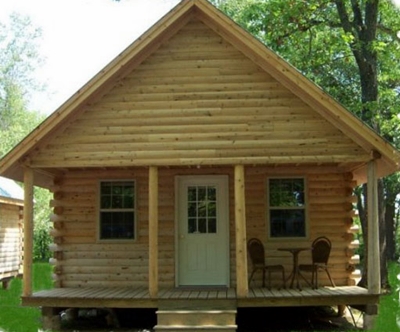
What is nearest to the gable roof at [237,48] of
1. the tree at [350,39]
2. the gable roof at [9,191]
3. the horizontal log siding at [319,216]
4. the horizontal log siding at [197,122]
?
the horizontal log siding at [197,122]

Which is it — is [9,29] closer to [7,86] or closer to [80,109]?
[7,86]

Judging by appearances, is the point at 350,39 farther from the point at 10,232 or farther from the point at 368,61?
the point at 10,232

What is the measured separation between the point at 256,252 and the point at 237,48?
4295mm

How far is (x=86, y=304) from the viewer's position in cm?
1201

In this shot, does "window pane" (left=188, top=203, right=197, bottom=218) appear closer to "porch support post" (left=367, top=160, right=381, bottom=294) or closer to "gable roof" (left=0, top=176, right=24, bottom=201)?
"porch support post" (left=367, top=160, right=381, bottom=294)

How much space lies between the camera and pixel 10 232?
2222 centimetres

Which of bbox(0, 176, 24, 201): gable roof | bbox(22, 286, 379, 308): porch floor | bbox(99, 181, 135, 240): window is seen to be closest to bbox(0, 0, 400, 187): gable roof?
bbox(99, 181, 135, 240): window

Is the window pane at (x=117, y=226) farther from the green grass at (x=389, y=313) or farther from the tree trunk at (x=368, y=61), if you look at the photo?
the tree trunk at (x=368, y=61)

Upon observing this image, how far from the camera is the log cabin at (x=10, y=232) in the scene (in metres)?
21.0

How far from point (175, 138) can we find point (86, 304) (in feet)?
12.1

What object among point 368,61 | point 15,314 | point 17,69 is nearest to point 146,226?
point 15,314

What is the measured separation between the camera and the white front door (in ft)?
44.9

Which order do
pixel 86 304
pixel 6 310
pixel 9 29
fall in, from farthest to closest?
pixel 9 29 < pixel 6 310 < pixel 86 304

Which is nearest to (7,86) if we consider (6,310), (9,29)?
(9,29)
